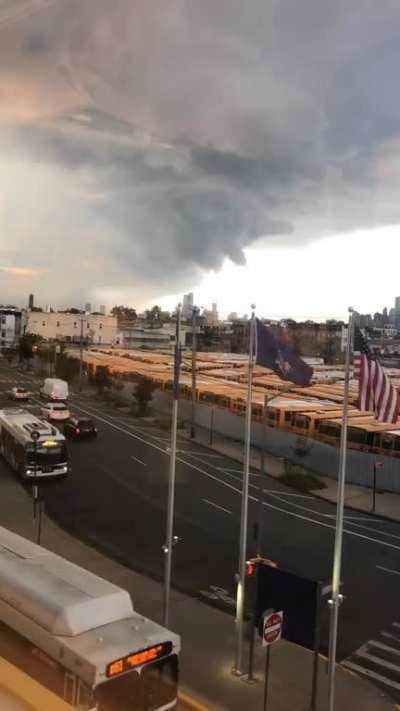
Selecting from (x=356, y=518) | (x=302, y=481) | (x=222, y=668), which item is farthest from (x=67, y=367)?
(x=222, y=668)

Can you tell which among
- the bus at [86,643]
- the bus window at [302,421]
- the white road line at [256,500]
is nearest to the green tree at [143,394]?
the white road line at [256,500]

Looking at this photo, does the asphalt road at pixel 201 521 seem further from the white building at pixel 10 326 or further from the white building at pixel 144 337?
the white building at pixel 144 337

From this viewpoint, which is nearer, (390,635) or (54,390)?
(390,635)

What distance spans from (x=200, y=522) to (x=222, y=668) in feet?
15.9

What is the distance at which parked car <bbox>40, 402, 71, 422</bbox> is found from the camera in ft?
41.0

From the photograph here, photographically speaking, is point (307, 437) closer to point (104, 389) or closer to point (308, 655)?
point (104, 389)

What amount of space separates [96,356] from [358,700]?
7859mm

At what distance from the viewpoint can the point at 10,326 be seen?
12.4 m

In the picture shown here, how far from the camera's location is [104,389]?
40.9 ft

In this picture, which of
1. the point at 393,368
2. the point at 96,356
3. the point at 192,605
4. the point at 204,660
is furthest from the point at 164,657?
the point at 96,356

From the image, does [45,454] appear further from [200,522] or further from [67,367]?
[200,522]

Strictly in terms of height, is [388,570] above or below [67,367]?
below

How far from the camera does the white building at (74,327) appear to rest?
11.8 m

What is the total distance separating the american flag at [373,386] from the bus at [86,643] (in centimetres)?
261
